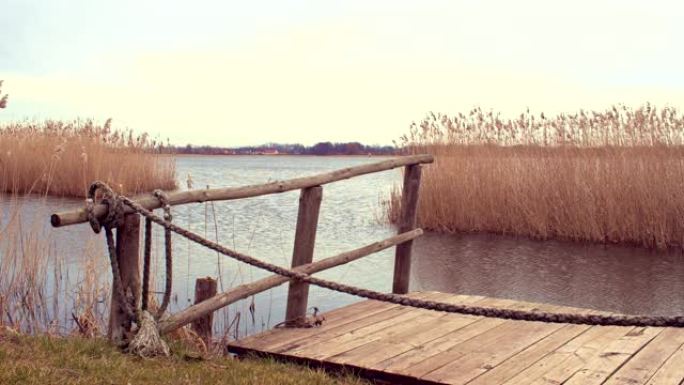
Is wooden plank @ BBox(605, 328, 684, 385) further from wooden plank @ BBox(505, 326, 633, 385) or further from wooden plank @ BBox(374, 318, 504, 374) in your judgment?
wooden plank @ BBox(374, 318, 504, 374)

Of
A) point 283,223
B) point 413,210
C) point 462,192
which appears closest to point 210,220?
point 283,223

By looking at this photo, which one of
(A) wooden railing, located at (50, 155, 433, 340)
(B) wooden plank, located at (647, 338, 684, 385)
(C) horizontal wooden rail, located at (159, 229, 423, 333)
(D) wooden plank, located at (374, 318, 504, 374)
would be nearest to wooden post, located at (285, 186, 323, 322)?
(A) wooden railing, located at (50, 155, 433, 340)

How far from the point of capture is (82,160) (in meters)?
17.5

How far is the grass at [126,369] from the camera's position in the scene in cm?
409

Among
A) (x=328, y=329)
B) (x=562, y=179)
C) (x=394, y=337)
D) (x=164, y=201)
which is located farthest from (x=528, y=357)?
(x=562, y=179)

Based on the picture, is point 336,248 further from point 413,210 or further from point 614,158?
point 413,210

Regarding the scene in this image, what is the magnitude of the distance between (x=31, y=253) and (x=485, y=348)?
4.71 metres

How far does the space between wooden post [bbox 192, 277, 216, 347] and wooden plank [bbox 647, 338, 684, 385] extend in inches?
118

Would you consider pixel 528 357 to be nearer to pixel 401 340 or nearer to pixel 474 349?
pixel 474 349

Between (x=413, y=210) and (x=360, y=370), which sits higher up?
(x=413, y=210)

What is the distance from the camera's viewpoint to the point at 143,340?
14.2ft

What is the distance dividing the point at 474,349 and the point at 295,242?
150 cm

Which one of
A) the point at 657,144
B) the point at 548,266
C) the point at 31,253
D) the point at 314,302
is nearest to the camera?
the point at 31,253

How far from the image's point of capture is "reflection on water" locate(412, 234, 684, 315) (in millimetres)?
9016
